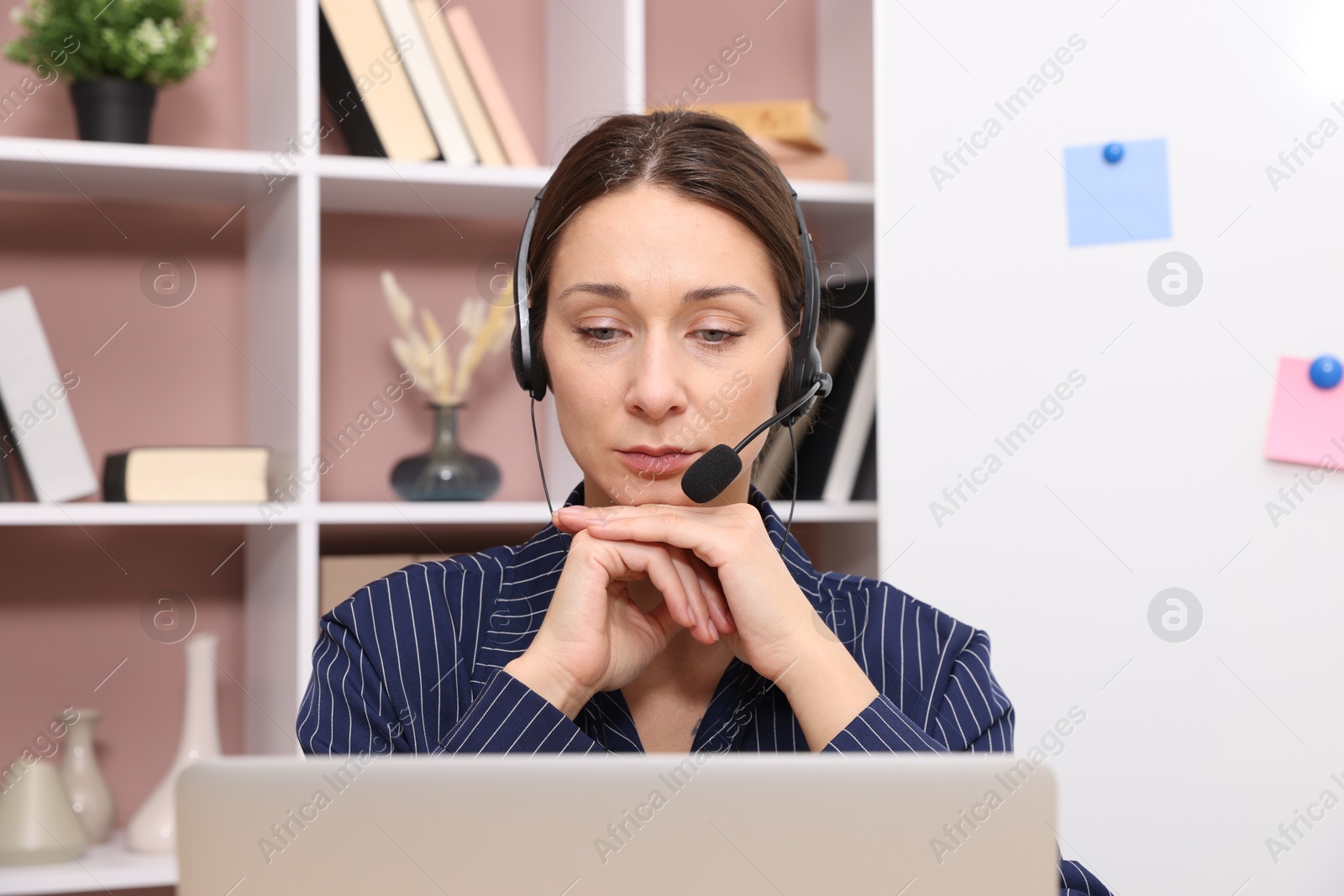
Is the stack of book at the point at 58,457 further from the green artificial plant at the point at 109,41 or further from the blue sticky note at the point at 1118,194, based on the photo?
the blue sticky note at the point at 1118,194

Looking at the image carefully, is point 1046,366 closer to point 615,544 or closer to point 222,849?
point 615,544

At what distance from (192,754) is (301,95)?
93 cm

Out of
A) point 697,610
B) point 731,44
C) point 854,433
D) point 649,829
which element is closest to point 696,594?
point 697,610

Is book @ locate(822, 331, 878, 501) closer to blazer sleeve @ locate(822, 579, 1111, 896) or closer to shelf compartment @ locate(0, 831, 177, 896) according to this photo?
blazer sleeve @ locate(822, 579, 1111, 896)

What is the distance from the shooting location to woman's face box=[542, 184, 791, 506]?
1.00 meters

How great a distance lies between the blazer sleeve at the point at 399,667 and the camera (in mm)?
988

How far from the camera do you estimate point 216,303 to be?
5.98 feet

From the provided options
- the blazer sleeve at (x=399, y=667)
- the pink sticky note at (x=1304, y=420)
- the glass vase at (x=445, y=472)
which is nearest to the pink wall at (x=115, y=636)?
the glass vase at (x=445, y=472)

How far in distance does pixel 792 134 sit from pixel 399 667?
1.04 m

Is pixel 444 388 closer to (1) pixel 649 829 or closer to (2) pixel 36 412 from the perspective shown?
(2) pixel 36 412

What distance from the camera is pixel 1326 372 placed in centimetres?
146

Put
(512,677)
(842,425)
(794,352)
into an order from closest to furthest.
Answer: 1. (512,677)
2. (794,352)
3. (842,425)

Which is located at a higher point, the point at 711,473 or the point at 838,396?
the point at 838,396

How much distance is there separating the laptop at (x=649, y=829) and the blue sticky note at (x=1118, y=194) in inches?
47.6
